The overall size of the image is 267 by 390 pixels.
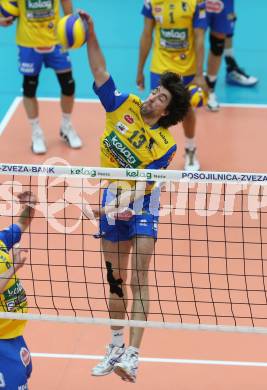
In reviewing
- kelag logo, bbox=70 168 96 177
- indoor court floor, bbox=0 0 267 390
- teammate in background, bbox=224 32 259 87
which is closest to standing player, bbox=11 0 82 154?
indoor court floor, bbox=0 0 267 390

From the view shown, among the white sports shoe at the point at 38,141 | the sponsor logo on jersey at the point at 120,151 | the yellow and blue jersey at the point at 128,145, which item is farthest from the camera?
the white sports shoe at the point at 38,141

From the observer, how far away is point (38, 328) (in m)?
7.87

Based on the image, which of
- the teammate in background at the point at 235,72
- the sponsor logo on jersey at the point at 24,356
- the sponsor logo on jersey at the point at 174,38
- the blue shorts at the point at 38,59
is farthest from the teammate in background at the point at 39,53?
the sponsor logo on jersey at the point at 24,356

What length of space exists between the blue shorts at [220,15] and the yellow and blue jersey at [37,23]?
2333mm

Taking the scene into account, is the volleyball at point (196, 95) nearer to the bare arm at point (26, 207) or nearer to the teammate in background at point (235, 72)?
the teammate in background at point (235, 72)

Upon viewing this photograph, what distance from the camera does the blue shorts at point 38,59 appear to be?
10688mm

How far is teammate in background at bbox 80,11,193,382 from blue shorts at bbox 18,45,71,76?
388cm

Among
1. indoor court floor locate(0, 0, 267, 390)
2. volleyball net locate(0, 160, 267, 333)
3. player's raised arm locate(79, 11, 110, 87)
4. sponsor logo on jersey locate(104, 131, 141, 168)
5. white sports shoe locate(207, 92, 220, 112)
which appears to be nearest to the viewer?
player's raised arm locate(79, 11, 110, 87)

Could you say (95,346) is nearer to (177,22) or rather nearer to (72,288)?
(72,288)

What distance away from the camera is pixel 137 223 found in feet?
22.3

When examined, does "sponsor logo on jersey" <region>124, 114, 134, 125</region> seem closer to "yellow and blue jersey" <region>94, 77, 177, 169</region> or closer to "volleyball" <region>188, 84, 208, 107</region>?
"yellow and blue jersey" <region>94, 77, 177, 169</region>

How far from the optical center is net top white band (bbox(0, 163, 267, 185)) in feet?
20.4

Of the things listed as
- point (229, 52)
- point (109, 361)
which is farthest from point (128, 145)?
point (229, 52)

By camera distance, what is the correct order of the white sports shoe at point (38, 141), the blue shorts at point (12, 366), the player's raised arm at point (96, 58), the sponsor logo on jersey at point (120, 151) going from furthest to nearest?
the white sports shoe at point (38, 141), the sponsor logo on jersey at point (120, 151), the player's raised arm at point (96, 58), the blue shorts at point (12, 366)
